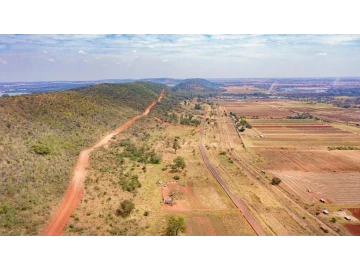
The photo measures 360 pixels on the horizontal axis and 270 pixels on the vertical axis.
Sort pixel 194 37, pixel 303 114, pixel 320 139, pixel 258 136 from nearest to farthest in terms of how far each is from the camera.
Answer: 1. pixel 194 37
2. pixel 320 139
3. pixel 258 136
4. pixel 303 114

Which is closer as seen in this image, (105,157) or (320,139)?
(105,157)

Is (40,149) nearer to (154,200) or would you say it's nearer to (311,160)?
(154,200)

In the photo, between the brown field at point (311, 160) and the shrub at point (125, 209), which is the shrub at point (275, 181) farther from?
the shrub at point (125, 209)

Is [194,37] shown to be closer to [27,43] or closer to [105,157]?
[27,43]

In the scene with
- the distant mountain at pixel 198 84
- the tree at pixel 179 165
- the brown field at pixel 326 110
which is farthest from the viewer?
the brown field at pixel 326 110

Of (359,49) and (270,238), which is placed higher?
(359,49)

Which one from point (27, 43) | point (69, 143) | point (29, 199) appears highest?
point (27, 43)

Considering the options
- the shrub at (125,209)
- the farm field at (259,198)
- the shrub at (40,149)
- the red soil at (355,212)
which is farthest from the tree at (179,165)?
the red soil at (355,212)

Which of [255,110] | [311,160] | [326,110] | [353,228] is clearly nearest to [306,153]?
[311,160]

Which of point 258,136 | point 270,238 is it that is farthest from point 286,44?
→ point 258,136
